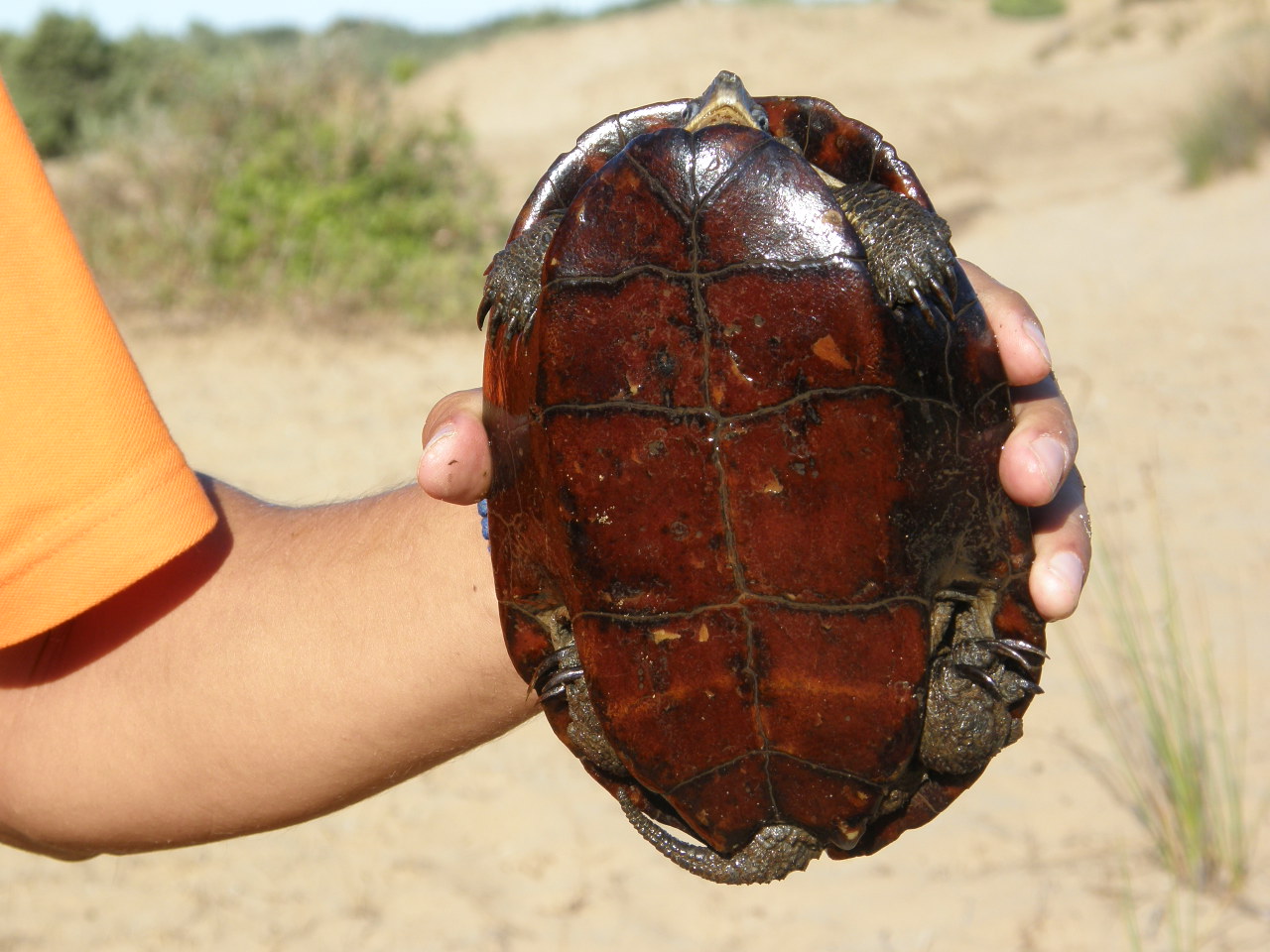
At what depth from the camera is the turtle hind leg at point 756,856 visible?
1610 mm

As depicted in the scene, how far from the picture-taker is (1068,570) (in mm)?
1572

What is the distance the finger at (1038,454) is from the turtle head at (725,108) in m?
0.61

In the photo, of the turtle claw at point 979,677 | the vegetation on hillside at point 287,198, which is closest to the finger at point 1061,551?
the turtle claw at point 979,677

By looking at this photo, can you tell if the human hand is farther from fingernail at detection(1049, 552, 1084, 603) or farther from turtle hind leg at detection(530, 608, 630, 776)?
turtle hind leg at detection(530, 608, 630, 776)

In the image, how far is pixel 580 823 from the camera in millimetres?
4055

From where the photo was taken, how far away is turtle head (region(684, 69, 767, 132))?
5.88 feet

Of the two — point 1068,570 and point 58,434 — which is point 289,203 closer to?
point 58,434

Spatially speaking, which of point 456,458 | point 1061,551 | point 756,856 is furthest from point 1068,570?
point 456,458

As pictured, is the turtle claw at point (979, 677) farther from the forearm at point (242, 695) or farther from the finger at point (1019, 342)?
the forearm at point (242, 695)

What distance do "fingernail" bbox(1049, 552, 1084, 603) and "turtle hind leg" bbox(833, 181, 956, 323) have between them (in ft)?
1.18

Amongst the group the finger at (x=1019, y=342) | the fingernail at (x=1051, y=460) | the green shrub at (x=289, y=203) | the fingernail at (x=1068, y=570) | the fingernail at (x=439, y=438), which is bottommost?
the green shrub at (x=289, y=203)

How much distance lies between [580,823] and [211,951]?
1223 mm

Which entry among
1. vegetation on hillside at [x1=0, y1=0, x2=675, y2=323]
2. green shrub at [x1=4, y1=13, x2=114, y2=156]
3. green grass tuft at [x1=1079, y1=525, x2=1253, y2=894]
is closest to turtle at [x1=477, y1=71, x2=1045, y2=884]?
green grass tuft at [x1=1079, y1=525, x2=1253, y2=894]

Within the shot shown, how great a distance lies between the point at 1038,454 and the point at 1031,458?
0.4 inches
